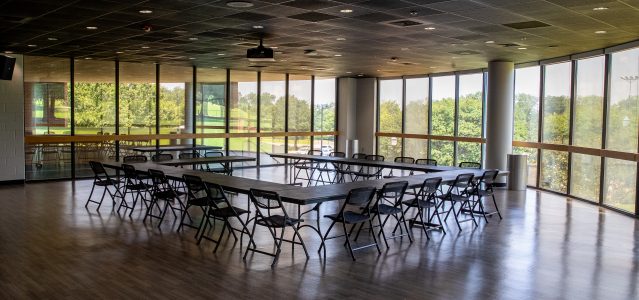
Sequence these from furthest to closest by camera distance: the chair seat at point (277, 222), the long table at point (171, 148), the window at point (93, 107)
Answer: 1. the long table at point (171, 148)
2. the window at point (93, 107)
3. the chair seat at point (277, 222)

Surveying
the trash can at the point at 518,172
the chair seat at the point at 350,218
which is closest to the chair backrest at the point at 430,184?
the chair seat at the point at 350,218

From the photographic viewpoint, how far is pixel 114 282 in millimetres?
5273

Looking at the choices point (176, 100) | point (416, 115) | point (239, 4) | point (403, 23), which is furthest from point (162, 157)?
point (416, 115)

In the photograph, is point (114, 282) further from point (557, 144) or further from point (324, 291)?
point (557, 144)

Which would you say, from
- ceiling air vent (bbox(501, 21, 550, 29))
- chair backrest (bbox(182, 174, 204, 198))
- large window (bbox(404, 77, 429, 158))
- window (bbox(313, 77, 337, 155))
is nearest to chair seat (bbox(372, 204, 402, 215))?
chair backrest (bbox(182, 174, 204, 198))

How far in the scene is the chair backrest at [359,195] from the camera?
629cm

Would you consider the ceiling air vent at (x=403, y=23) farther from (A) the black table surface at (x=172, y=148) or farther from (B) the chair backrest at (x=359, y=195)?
(A) the black table surface at (x=172, y=148)

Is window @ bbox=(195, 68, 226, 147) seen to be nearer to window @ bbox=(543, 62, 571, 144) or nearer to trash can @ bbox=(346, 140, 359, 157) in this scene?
trash can @ bbox=(346, 140, 359, 157)

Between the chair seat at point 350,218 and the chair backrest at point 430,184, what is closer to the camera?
the chair seat at point 350,218

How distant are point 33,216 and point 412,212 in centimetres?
582

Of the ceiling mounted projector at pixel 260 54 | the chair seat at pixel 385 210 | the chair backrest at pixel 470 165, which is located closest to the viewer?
the chair seat at pixel 385 210

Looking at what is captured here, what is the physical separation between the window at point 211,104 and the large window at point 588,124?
9.07 metres

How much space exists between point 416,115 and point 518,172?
494 centimetres

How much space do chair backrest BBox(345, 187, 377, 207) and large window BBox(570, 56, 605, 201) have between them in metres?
6.04
